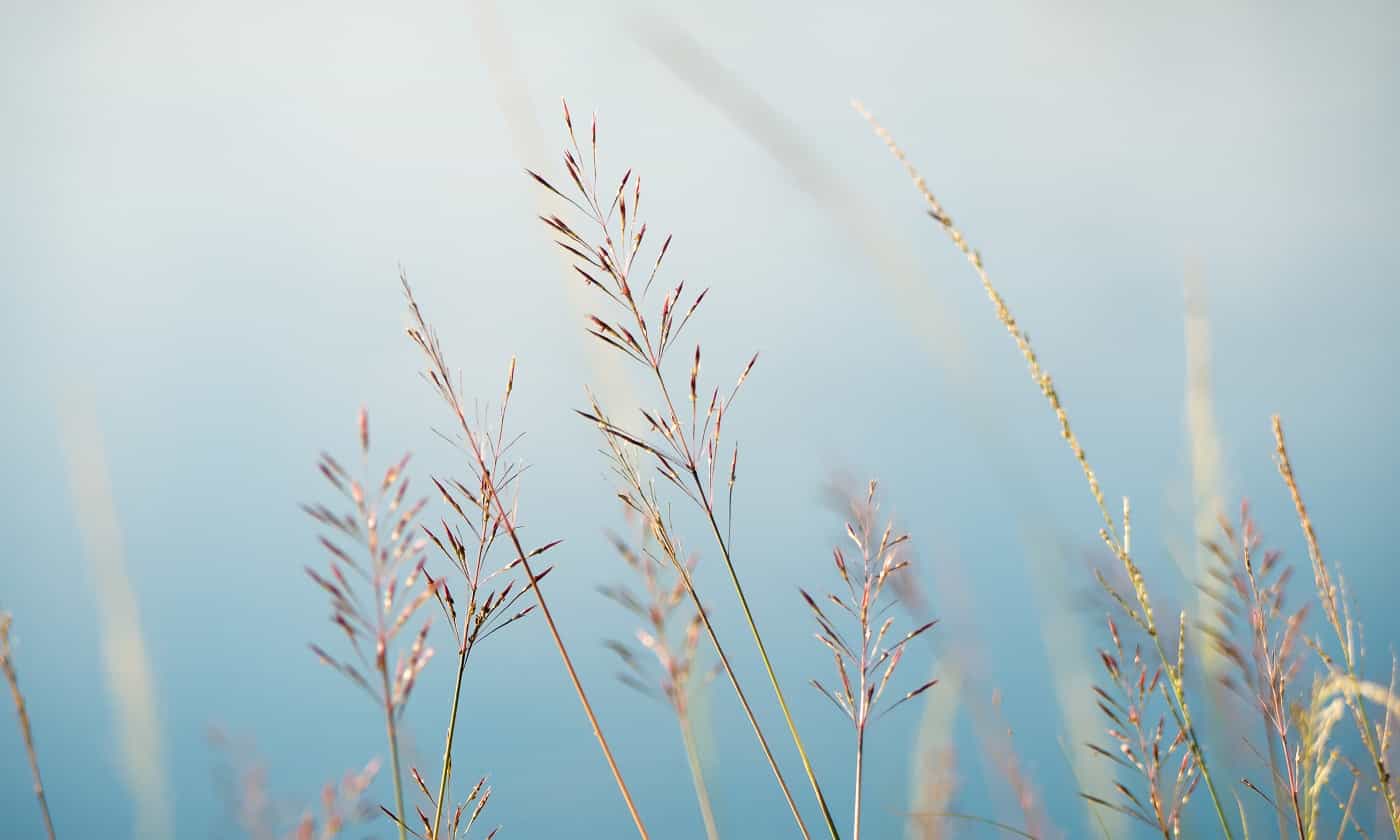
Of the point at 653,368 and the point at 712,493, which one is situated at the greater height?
the point at 653,368

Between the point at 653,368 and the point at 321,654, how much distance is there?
0.37 meters

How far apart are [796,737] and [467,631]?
310 millimetres

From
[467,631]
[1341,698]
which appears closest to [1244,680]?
[1341,698]

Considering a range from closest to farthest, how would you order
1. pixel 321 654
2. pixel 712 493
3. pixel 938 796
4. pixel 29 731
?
pixel 321 654, pixel 29 731, pixel 712 493, pixel 938 796

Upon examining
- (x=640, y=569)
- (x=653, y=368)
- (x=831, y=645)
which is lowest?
(x=831, y=645)

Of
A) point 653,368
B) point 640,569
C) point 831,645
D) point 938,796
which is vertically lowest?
point 938,796

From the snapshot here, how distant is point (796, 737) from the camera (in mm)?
893

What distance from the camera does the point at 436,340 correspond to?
0.84 metres

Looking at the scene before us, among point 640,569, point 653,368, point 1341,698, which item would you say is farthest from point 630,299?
point 1341,698

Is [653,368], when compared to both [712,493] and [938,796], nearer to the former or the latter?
[712,493]

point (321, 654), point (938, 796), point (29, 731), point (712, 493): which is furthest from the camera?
point (938, 796)

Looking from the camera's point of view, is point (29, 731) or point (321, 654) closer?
point (321, 654)

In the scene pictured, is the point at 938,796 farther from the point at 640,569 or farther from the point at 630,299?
the point at 630,299

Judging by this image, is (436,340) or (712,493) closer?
(436,340)
